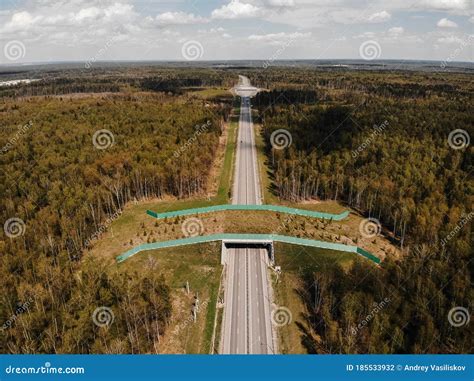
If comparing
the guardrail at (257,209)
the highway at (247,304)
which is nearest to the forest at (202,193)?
the highway at (247,304)

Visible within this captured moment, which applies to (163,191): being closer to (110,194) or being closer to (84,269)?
(110,194)

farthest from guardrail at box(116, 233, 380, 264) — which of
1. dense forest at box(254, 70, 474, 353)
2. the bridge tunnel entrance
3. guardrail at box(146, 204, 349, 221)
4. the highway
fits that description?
guardrail at box(146, 204, 349, 221)

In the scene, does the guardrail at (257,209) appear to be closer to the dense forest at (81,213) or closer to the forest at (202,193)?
the forest at (202,193)

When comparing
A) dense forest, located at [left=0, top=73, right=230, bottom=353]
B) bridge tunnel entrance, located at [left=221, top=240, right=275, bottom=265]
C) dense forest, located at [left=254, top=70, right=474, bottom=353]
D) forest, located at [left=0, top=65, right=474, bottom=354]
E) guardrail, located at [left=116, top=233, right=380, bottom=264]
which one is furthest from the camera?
guardrail, located at [left=116, top=233, right=380, bottom=264]

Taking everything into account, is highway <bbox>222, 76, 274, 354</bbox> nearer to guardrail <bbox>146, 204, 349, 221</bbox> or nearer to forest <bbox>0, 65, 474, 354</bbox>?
forest <bbox>0, 65, 474, 354</bbox>

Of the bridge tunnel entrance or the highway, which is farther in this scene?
the bridge tunnel entrance

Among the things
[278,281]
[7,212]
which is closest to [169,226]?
[278,281]

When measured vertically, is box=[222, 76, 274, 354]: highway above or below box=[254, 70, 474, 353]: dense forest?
below
